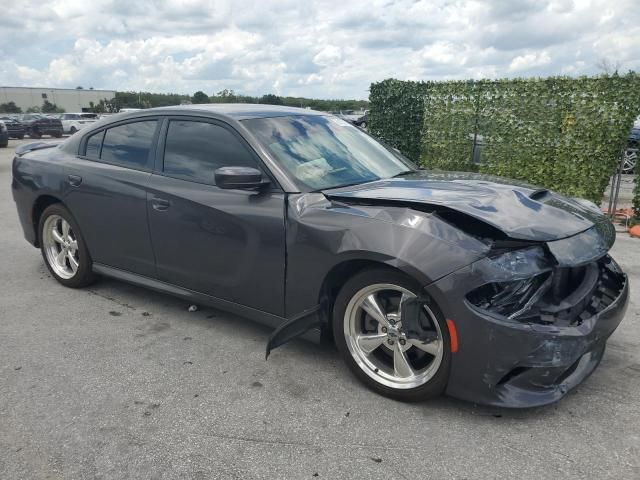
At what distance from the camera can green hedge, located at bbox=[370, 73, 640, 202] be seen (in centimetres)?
812

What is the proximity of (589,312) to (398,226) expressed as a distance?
3.54 feet

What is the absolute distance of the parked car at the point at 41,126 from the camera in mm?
27031

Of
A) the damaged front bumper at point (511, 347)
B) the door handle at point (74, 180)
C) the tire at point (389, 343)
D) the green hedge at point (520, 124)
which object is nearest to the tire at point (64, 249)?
the door handle at point (74, 180)

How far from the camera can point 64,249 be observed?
4742 mm

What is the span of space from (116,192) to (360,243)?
85.9 inches

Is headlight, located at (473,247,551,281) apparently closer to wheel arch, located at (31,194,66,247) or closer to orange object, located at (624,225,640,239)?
wheel arch, located at (31,194,66,247)

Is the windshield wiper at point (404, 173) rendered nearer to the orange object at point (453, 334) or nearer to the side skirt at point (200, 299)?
the side skirt at point (200, 299)

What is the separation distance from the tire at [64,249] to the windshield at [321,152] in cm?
204

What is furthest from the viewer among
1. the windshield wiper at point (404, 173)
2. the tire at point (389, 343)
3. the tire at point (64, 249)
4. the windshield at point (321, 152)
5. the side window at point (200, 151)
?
the tire at point (64, 249)

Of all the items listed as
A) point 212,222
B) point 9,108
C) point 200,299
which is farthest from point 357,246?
point 9,108

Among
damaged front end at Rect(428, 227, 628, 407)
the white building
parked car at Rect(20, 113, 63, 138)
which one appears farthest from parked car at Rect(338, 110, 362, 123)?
the white building

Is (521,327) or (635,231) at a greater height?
(521,327)

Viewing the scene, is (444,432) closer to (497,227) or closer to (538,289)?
(538,289)

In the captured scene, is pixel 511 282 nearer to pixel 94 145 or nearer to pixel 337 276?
pixel 337 276
